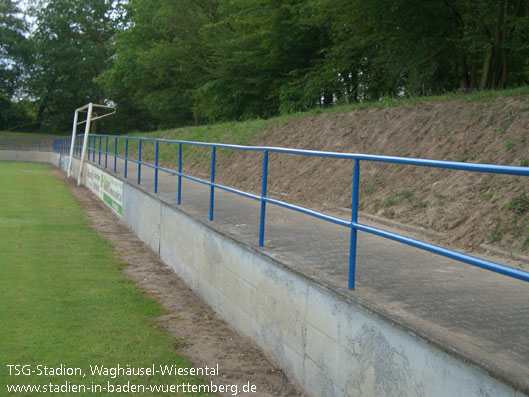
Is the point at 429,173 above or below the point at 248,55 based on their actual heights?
below

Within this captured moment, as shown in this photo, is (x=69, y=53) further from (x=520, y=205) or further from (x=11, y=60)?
(x=520, y=205)

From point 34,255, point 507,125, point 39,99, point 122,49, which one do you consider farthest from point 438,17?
point 39,99

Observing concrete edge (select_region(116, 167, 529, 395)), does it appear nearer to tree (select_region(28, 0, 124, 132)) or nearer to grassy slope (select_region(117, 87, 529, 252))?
grassy slope (select_region(117, 87, 529, 252))

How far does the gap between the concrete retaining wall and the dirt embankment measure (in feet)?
9.18

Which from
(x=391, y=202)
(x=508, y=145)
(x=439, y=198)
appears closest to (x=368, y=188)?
(x=391, y=202)

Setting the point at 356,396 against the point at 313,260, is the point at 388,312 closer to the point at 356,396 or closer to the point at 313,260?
the point at 356,396

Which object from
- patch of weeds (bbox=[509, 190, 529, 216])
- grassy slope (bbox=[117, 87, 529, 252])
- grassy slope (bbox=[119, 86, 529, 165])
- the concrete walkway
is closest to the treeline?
grassy slope (bbox=[119, 86, 529, 165])

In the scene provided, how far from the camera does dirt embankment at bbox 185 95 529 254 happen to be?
6.97m

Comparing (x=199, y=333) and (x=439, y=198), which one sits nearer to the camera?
(x=199, y=333)

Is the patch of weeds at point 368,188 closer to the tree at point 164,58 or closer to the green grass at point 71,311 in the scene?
the green grass at point 71,311

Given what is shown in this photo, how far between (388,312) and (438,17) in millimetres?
14164

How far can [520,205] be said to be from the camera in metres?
6.79

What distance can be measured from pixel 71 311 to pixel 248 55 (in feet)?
70.9

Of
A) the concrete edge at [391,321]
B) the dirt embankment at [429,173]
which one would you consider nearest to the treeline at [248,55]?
the dirt embankment at [429,173]
